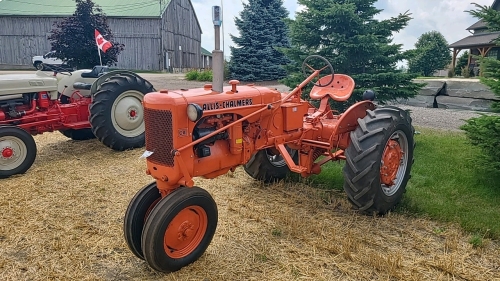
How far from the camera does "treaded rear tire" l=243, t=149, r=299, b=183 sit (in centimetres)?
482

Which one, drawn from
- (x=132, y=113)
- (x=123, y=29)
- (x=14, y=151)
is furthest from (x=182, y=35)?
(x=14, y=151)

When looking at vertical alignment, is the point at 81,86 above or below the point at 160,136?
above

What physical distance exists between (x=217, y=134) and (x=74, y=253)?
1.51 meters

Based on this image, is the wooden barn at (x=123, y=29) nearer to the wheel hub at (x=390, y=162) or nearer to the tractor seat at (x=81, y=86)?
the tractor seat at (x=81, y=86)

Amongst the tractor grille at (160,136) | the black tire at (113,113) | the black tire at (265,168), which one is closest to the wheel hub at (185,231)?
the tractor grille at (160,136)

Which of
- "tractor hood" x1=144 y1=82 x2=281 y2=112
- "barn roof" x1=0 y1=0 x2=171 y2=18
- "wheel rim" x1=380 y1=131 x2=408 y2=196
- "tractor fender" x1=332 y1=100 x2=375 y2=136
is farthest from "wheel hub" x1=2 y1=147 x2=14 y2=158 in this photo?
"barn roof" x1=0 y1=0 x2=171 y2=18

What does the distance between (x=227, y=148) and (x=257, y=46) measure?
1569cm

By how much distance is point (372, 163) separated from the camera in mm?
3760

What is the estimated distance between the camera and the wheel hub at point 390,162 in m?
4.10

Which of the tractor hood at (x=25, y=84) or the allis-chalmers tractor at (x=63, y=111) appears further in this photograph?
the tractor hood at (x=25, y=84)

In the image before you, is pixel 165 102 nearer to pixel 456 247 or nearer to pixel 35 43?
pixel 456 247

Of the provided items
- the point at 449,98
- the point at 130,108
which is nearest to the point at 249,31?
the point at 449,98

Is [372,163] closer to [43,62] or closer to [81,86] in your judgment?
[81,86]

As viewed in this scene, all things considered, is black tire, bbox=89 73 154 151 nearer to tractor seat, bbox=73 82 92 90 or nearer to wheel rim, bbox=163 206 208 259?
tractor seat, bbox=73 82 92 90
